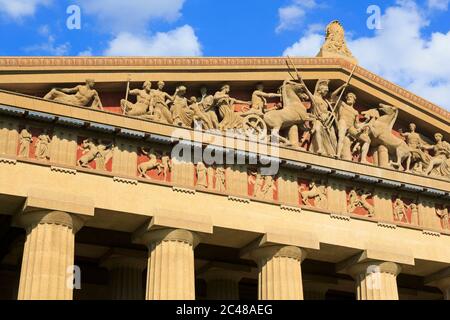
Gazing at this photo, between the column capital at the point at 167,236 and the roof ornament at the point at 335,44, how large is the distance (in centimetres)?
917

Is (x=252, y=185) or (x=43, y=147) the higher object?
(x=43, y=147)

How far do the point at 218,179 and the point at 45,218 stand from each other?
5802mm

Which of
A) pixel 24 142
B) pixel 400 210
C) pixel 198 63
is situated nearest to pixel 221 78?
pixel 198 63

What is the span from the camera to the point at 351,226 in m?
29.4

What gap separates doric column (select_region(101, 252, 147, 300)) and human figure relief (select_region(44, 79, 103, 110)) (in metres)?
5.36

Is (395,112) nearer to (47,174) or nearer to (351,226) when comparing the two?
(351,226)

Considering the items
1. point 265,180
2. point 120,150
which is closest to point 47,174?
point 120,150

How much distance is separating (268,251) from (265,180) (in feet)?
7.61

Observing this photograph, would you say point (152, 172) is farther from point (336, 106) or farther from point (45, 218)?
point (336, 106)

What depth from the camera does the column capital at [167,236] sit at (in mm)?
26344

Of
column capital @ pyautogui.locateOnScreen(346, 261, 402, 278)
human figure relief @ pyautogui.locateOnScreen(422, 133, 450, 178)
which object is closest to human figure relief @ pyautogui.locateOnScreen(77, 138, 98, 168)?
column capital @ pyautogui.locateOnScreen(346, 261, 402, 278)

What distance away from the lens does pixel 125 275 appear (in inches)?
1163

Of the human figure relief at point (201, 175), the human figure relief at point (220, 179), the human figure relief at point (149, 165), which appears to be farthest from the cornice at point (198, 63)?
the human figure relief at point (220, 179)
